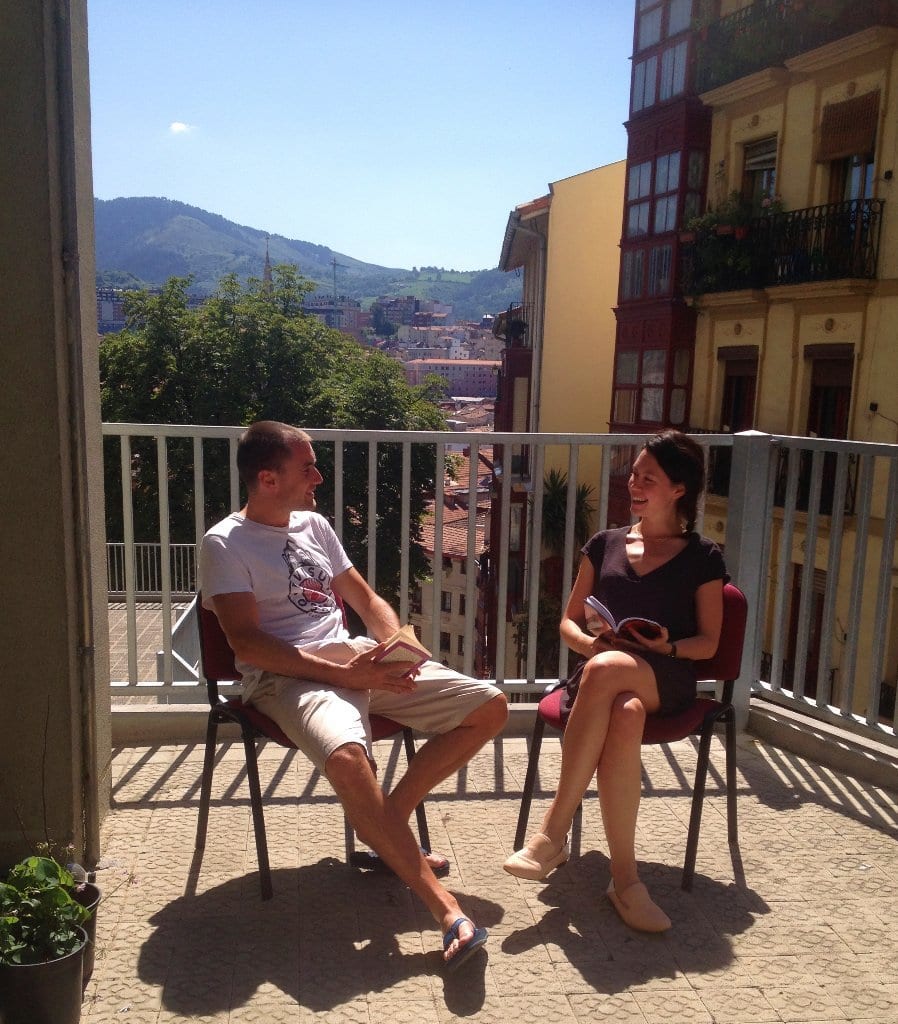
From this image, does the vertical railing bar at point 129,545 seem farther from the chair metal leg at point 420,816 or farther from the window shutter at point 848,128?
the window shutter at point 848,128

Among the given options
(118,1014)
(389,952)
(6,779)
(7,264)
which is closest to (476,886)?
(389,952)

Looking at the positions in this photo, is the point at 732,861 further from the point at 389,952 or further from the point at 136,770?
the point at 136,770

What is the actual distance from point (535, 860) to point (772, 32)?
15742 mm

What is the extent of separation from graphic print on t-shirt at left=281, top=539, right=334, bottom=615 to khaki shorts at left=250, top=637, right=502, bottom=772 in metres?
0.12

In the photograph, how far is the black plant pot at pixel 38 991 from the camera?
1663mm

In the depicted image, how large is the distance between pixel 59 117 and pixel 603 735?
6.10 ft

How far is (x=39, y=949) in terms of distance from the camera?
171cm

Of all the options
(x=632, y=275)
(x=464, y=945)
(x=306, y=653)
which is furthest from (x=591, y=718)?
(x=632, y=275)

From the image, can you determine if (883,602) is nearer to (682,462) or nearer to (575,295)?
→ (682,462)

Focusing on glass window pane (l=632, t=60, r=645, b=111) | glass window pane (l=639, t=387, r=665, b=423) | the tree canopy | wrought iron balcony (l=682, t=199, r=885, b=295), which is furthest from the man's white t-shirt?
the tree canopy

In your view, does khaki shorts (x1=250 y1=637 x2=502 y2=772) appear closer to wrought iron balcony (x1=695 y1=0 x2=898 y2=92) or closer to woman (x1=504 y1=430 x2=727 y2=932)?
woman (x1=504 y1=430 x2=727 y2=932)

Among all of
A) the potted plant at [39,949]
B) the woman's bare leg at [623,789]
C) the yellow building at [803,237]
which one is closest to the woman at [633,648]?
the woman's bare leg at [623,789]

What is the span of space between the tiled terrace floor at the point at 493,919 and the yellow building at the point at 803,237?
9.05 m

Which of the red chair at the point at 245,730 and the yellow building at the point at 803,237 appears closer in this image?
the red chair at the point at 245,730
